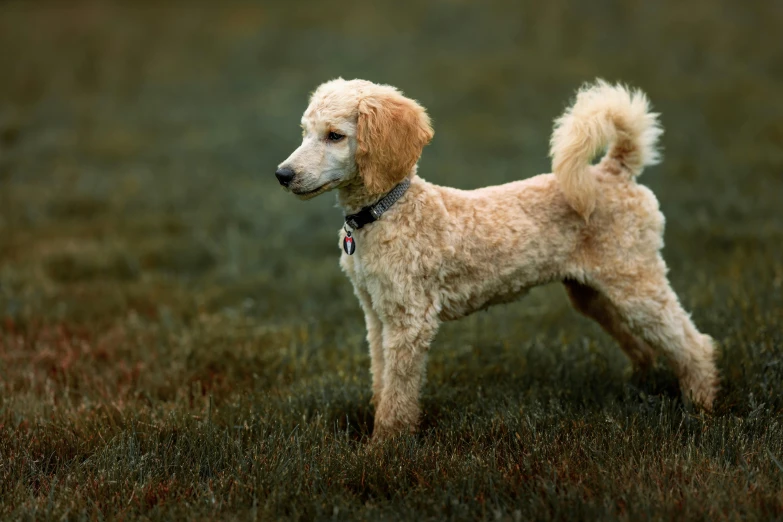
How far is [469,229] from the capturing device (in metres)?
4.52

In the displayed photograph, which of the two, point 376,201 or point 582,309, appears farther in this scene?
point 582,309

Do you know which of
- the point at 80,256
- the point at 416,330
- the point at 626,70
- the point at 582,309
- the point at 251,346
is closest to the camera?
the point at 416,330

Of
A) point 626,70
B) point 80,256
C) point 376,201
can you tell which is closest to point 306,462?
point 376,201

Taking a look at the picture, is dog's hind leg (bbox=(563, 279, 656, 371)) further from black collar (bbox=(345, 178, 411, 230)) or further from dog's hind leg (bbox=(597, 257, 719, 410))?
black collar (bbox=(345, 178, 411, 230))

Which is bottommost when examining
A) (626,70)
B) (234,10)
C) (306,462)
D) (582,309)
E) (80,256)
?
(306,462)

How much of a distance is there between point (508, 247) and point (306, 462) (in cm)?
175

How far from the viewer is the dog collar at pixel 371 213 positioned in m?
4.41

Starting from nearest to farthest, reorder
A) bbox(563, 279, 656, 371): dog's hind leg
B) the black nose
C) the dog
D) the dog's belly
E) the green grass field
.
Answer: the green grass field
the black nose
the dog
the dog's belly
bbox(563, 279, 656, 371): dog's hind leg

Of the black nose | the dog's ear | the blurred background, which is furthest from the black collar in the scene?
the blurred background

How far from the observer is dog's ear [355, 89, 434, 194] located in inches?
165

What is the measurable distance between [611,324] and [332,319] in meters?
2.74

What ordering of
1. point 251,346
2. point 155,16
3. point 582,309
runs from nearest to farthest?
point 582,309 → point 251,346 → point 155,16

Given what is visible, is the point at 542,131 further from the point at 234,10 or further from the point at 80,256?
the point at 234,10

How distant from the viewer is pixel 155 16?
2356 centimetres
